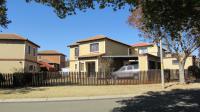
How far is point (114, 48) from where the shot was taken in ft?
152

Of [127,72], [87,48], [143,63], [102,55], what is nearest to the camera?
[143,63]

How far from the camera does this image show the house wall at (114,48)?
45.1 meters

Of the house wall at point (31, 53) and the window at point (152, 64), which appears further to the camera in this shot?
the house wall at point (31, 53)

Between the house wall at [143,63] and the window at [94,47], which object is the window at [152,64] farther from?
the window at [94,47]

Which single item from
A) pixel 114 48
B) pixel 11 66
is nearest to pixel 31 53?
pixel 11 66

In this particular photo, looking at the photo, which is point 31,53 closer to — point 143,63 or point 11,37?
point 11,37

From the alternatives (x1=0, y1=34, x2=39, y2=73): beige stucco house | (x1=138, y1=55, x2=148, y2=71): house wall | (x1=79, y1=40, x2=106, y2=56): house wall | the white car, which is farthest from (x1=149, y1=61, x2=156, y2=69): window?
(x1=0, y1=34, x2=39, y2=73): beige stucco house

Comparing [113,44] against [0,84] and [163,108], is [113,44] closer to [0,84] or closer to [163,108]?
[0,84]

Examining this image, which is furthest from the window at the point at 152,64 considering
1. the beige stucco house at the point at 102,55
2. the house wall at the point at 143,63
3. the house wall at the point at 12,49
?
the house wall at the point at 12,49

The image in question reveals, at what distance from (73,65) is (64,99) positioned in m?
35.1

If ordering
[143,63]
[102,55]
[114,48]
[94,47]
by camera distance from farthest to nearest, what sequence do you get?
1. [114,48]
2. [94,47]
3. [102,55]
4. [143,63]

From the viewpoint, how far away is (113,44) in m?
46.4

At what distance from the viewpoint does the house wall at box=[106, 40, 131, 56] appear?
4506cm

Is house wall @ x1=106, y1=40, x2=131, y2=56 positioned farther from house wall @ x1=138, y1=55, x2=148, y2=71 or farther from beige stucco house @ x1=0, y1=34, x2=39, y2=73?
beige stucco house @ x1=0, y1=34, x2=39, y2=73
